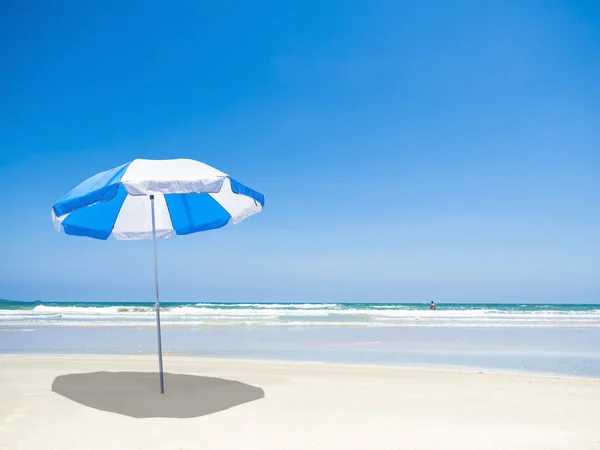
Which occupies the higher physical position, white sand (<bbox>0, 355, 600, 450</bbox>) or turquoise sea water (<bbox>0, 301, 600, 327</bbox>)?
white sand (<bbox>0, 355, 600, 450</bbox>)

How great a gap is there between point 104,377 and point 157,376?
77 centimetres

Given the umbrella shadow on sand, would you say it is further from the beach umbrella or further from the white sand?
the beach umbrella

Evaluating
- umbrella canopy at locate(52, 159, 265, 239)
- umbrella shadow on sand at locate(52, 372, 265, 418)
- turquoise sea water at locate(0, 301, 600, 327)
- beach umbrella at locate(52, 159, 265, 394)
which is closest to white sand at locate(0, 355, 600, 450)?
umbrella shadow on sand at locate(52, 372, 265, 418)

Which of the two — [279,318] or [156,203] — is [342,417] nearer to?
[156,203]

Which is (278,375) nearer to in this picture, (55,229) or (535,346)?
(55,229)

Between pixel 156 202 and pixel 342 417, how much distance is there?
3.98 metres

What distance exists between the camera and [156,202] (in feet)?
22.6

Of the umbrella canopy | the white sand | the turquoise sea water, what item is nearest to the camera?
the white sand

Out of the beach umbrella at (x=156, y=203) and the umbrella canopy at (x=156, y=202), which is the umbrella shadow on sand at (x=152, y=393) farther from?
the umbrella canopy at (x=156, y=202)

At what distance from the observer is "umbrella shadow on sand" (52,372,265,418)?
5082 millimetres

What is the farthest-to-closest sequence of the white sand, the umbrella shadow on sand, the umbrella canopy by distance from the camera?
→ 1. the umbrella shadow on sand
2. the umbrella canopy
3. the white sand

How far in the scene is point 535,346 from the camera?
504 inches

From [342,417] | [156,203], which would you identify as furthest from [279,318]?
[342,417]

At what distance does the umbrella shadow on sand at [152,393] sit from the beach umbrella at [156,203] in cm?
35
